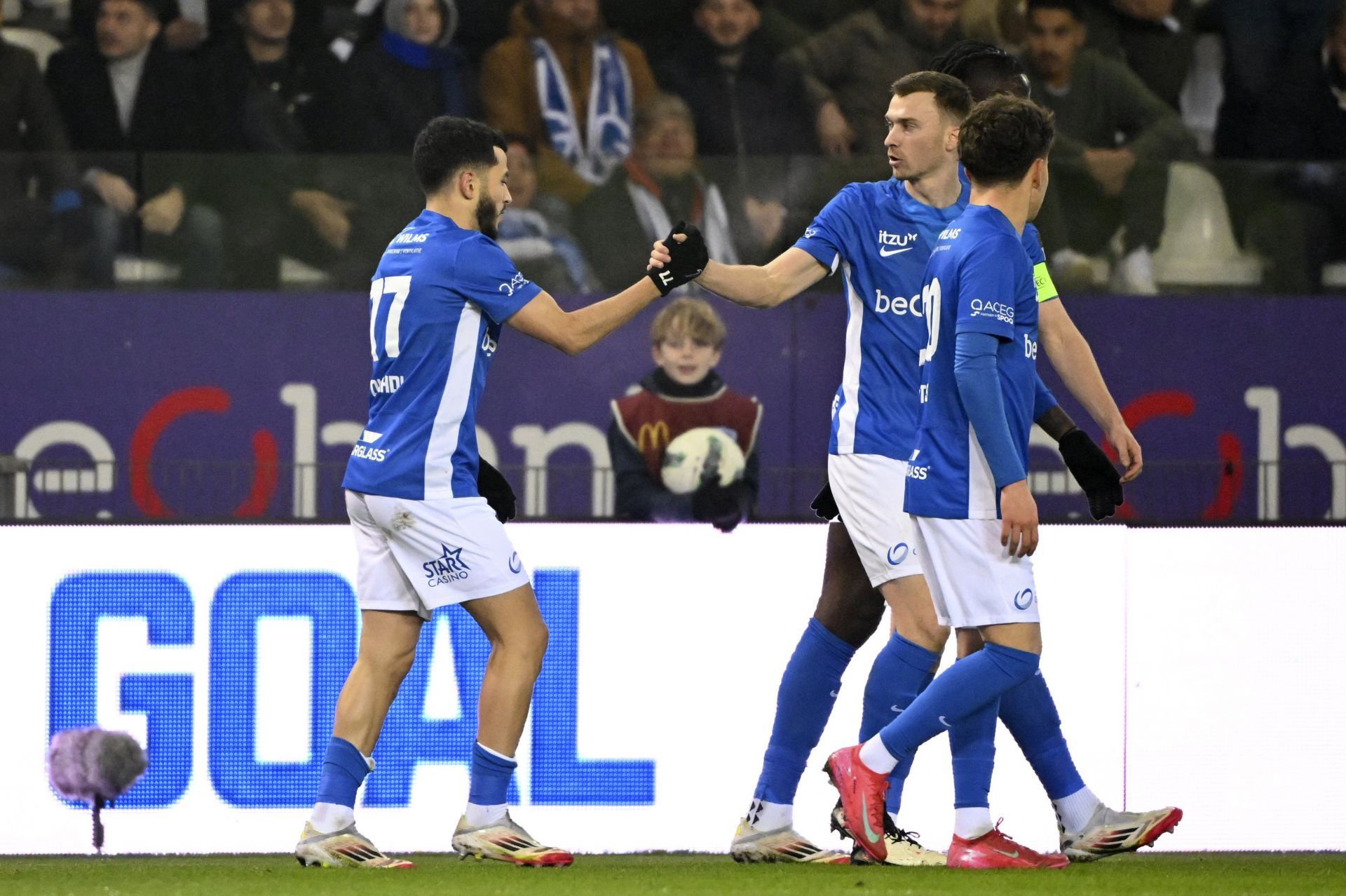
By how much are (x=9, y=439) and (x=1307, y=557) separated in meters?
5.66

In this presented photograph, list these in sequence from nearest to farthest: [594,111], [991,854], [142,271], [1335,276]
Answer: [991,854]
[142,271]
[1335,276]
[594,111]

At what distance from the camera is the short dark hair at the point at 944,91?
5.12m

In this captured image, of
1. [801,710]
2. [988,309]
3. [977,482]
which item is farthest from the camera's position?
[801,710]

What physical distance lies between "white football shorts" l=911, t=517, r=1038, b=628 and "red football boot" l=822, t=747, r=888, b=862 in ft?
1.31

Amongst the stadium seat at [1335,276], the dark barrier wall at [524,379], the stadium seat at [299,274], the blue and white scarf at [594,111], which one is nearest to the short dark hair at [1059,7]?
the dark barrier wall at [524,379]

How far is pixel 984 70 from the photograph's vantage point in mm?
5590

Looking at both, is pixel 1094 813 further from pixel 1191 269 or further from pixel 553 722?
pixel 1191 269

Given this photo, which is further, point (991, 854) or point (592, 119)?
point (592, 119)

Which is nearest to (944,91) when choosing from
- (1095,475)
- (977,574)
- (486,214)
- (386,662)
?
(1095,475)

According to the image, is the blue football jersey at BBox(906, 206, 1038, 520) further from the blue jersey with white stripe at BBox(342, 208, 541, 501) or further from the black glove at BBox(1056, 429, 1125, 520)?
the blue jersey with white stripe at BBox(342, 208, 541, 501)

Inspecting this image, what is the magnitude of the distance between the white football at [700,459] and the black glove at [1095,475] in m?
2.48

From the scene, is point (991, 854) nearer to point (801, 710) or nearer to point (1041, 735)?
point (1041, 735)

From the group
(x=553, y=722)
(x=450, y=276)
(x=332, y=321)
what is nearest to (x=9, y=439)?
(x=332, y=321)

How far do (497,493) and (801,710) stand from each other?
3.18 feet
